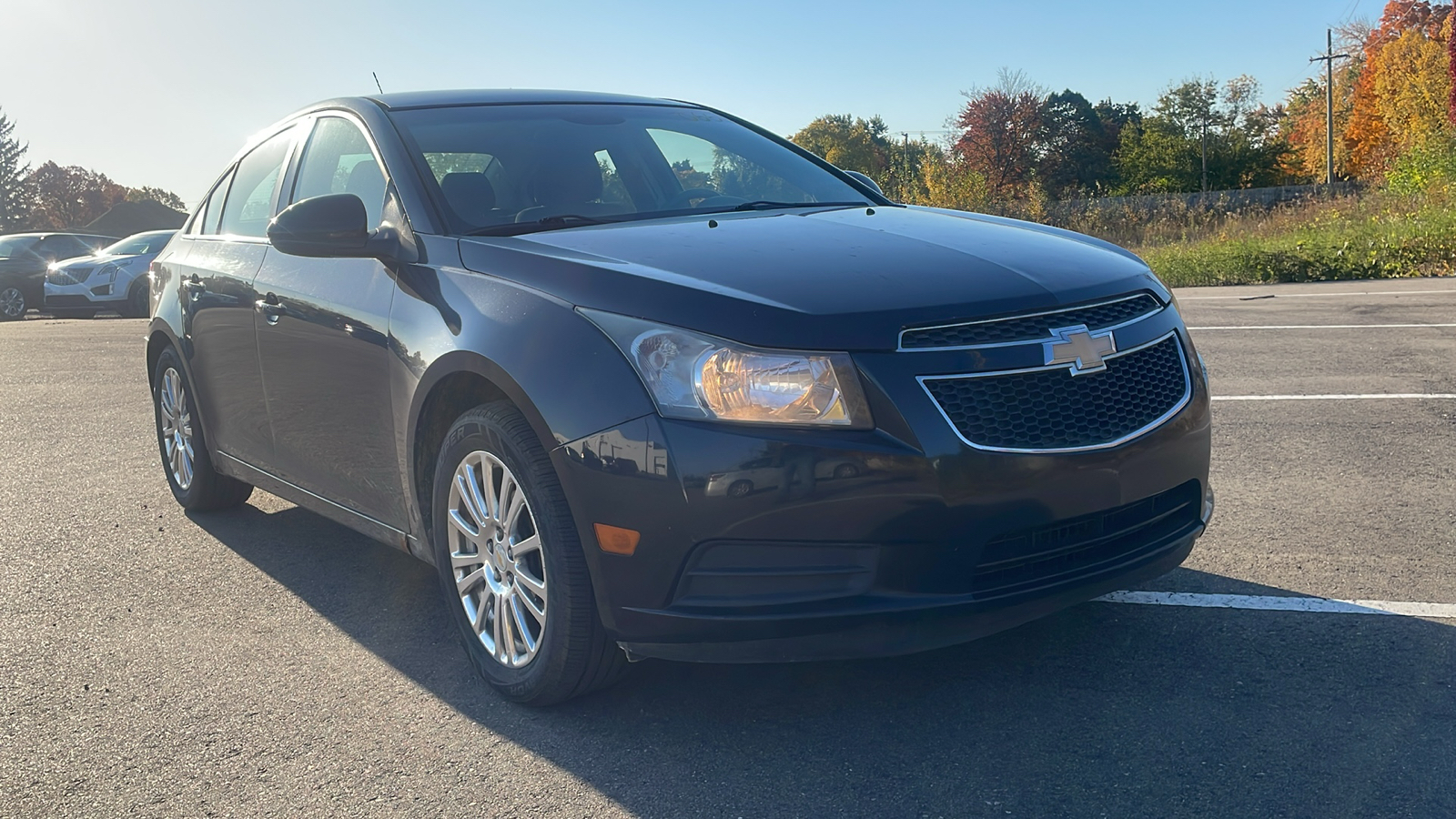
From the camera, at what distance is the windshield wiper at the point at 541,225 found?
12.0 feet

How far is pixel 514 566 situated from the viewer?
331 cm

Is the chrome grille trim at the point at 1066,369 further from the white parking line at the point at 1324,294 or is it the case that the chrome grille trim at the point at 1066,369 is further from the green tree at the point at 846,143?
the green tree at the point at 846,143

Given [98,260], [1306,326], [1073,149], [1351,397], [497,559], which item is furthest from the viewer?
[1073,149]

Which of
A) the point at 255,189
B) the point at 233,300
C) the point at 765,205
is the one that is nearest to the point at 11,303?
the point at 255,189

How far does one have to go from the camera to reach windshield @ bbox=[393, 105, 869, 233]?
3904mm

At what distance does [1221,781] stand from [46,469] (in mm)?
6432

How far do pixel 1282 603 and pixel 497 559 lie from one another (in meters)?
2.40

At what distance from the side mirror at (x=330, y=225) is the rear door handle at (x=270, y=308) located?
54cm

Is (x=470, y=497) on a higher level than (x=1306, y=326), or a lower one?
Result: higher

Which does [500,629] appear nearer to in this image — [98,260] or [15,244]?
[98,260]

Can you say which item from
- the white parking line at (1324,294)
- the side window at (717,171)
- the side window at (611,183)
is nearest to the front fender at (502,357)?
the side window at (611,183)

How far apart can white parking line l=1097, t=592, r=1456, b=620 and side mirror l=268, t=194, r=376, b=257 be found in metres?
2.47

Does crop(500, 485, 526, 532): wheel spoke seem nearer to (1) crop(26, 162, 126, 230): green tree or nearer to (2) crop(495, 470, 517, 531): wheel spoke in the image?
(2) crop(495, 470, 517, 531): wheel spoke

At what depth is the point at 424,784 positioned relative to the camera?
2908 millimetres
